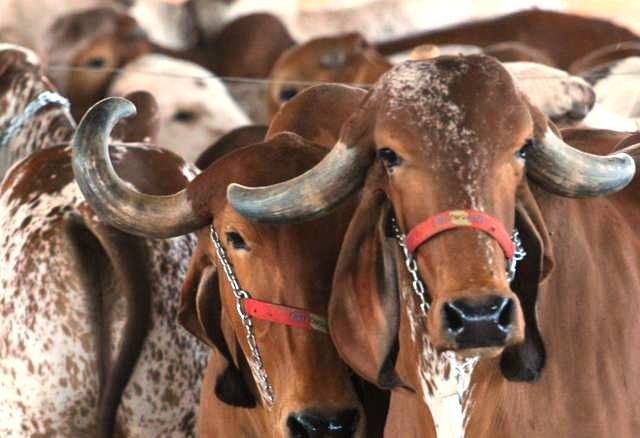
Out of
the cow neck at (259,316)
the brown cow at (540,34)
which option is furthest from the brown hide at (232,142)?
the brown cow at (540,34)

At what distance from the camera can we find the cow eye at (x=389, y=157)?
251cm

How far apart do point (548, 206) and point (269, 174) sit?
536 millimetres

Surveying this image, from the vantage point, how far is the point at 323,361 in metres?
2.79

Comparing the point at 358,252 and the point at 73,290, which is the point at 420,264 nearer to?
the point at 358,252

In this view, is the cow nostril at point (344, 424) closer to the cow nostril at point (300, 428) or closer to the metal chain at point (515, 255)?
the cow nostril at point (300, 428)

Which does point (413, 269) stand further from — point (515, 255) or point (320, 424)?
point (320, 424)

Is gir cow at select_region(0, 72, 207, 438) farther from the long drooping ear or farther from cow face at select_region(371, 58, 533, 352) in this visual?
cow face at select_region(371, 58, 533, 352)

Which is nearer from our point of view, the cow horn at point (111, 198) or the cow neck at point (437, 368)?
the cow neck at point (437, 368)

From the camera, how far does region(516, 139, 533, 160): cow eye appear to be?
2.51 m

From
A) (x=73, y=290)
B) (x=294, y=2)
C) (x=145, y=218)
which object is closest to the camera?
(x=145, y=218)

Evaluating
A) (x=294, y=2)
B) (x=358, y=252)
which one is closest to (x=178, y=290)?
(x=358, y=252)

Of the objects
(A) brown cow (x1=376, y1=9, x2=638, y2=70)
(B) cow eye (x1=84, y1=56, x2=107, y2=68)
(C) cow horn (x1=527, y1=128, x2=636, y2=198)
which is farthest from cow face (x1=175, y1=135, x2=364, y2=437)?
(A) brown cow (x1=376, y1=9, x2=638, y2=70)

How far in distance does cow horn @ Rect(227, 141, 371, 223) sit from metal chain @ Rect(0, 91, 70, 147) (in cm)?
160

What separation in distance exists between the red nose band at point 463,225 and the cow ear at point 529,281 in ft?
0.44
